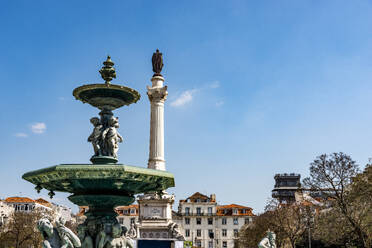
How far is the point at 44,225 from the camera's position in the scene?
8961mm

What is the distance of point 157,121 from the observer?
1532 inches

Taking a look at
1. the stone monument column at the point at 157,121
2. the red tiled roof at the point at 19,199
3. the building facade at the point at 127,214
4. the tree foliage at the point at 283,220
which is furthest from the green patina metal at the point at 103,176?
the red tiled roof at the point at 19,199

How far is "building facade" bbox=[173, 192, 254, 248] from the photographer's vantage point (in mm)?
81062

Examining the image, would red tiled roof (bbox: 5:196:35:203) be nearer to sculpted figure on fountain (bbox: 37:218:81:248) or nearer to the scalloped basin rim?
the scalloped basin rim

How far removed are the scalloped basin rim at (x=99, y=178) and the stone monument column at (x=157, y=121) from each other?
26755 mm

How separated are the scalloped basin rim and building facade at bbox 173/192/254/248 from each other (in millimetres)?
72688

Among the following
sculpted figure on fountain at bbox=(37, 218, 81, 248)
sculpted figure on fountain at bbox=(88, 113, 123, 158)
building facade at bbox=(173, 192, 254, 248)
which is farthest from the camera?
building facade at bbox=(173, 192, 254, 248)

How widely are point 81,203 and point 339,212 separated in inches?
1000

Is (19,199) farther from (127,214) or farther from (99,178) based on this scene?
(99,178)

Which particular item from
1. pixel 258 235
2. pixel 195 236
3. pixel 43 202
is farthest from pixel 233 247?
pixel 43 202

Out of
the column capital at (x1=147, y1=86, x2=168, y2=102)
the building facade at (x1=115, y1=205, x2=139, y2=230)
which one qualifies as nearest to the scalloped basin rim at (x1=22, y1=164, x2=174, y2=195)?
the column capital at (x1=147, y1=86, x2=168, y2=102)

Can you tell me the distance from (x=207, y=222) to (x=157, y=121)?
47924mm

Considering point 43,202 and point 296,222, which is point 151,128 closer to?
point 296,222

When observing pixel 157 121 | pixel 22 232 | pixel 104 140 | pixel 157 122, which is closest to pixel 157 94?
pixel 157 121
